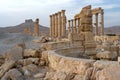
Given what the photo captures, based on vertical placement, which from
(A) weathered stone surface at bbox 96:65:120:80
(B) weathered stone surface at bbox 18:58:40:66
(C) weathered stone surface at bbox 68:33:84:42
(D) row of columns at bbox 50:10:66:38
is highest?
(D) row of columns at bbox 50:10:66:38

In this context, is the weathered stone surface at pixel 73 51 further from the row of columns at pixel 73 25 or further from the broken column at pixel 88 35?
the row of columns at pixel 73 25

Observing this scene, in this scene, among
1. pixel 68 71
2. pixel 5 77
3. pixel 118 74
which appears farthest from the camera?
pixel 5 77

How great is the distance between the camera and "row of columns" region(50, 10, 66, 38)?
1595 inches

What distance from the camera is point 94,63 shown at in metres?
6.43

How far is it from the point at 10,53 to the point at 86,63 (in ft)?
17.9

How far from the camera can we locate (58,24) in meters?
42.7

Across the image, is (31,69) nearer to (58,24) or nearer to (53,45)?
(53,45)

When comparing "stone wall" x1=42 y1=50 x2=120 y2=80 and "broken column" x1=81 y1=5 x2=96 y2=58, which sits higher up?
"broken column" x1=81 y1=5 x2=96 y2=58

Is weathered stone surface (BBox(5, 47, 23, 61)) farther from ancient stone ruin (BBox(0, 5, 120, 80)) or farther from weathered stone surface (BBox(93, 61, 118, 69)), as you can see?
weathered stone surface (BBox(93, 61, 118, 69))

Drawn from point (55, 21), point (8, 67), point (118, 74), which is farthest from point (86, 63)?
point (55, 21)

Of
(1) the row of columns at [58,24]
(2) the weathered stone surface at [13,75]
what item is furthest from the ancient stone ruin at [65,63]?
(1) the row of columns at [58,24]

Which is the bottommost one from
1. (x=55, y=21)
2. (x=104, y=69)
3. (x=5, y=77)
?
(x=5, y=77)

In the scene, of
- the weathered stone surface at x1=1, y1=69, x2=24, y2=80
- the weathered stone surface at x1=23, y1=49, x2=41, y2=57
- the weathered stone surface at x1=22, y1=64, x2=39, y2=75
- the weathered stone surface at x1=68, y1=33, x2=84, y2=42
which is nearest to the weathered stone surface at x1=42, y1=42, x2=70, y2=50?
the weathered stone surface at x1=68, y1=33, x2=84, y2=42

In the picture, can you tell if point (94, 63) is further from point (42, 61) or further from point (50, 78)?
point (42, 61)
